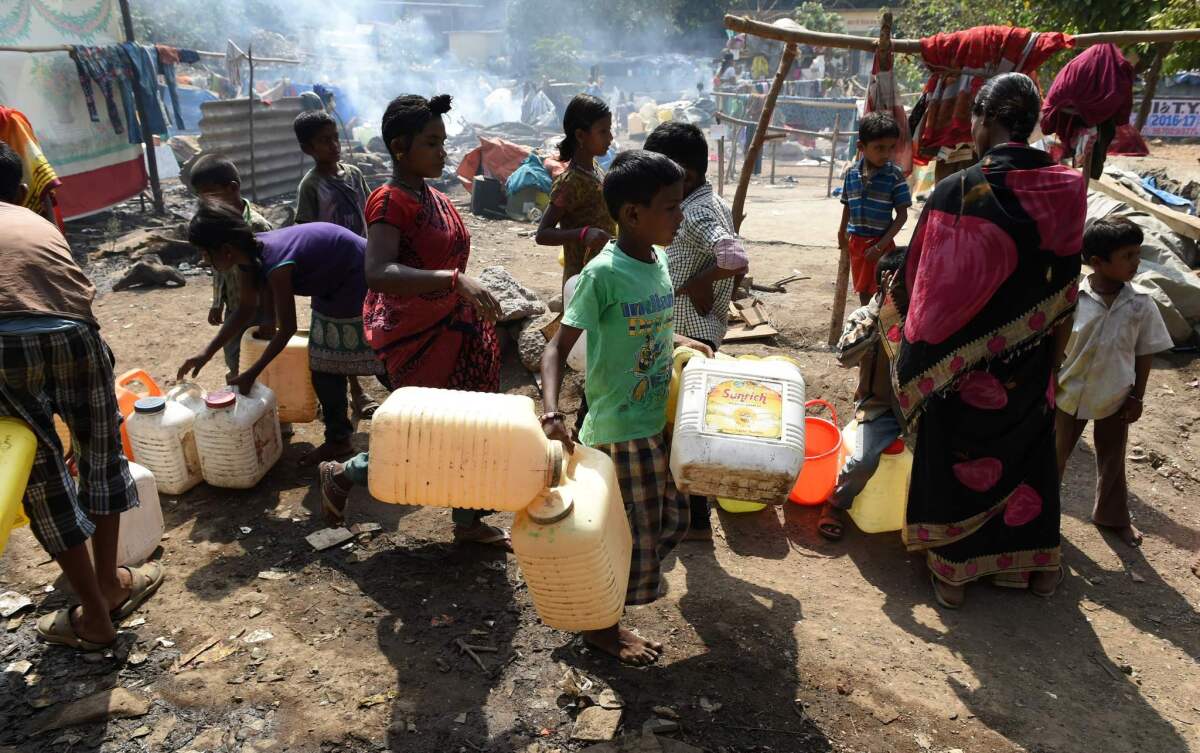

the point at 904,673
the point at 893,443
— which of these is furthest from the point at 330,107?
the point at 904,673

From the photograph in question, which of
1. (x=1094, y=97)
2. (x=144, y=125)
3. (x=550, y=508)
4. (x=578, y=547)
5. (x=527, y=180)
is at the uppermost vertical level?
(x=1094, y=97)

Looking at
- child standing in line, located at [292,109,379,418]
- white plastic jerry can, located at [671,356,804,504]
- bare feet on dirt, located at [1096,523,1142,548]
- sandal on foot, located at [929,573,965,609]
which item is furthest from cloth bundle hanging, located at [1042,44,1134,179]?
child standing in line, located at [292,109,379,418]

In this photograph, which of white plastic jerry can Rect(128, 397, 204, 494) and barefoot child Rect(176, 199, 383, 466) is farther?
white plastic jerry can Rect(128, 397, 204, 494)

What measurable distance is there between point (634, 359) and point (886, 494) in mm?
1696

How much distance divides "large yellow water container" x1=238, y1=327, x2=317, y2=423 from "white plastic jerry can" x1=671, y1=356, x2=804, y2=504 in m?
2.50

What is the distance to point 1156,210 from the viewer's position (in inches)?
258

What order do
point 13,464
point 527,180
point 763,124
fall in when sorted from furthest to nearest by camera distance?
point 527,180, point 763,124, point 13,464

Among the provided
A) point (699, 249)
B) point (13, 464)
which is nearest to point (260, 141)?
point (699, 249)

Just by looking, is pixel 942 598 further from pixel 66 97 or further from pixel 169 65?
pixel 169 65

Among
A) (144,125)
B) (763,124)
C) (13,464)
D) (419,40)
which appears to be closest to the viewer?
(13,464)

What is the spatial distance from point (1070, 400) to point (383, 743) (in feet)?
10.3

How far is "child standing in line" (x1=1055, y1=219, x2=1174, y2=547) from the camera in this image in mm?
3309

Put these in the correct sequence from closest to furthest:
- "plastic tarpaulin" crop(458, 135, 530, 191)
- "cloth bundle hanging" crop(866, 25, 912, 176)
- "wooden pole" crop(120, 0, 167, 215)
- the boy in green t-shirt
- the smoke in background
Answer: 1. the boy in green t-shirt
2. "cloth bundle hanging" crop(866, 25, 912, 176)
3. "wooden pole" crop(120, 0, 167, 215)
4. "plastic tarpaulin" crop(458, 135, 530, 191)
5. the smoke in background

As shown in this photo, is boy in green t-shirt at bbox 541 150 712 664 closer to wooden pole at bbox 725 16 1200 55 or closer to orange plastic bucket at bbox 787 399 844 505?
orange plastic bucket at bbox 787 399 844 505
